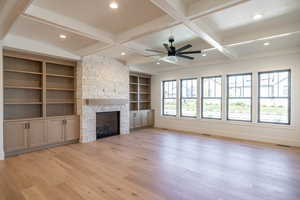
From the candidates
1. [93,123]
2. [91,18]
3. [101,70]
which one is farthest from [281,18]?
[93,123]

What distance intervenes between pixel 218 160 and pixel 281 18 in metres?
3.32

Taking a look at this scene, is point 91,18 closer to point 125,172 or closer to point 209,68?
point 125,172

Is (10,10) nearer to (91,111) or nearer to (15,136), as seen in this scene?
(15,136)

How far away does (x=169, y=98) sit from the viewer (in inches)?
324

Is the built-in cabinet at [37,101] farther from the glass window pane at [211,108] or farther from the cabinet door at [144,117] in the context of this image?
the glass window pane at [211,108]

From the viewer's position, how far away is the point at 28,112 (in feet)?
16.0

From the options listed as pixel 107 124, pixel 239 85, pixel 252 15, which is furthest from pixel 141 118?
pixel 252 15

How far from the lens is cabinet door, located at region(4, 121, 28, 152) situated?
4074 millimetres

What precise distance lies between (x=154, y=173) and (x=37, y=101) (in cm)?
424

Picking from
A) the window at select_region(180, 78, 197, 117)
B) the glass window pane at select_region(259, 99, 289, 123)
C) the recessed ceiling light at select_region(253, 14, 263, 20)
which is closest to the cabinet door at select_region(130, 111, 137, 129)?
the window at select_region(180, 78, 197, 117)

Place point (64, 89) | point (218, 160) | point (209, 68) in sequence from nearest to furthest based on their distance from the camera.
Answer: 1. point (218, 160)
2. point (64, 89)
3. point (209, 68)

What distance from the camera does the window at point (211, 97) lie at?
656 centimetres

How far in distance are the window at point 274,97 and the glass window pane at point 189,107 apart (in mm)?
2432

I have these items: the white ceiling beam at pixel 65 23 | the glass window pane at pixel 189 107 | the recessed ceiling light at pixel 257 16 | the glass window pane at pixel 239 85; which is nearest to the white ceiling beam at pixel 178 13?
the recessed ceiling light at pixel 257 16
